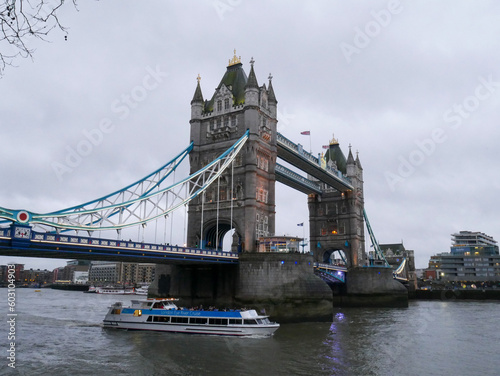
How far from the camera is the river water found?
73.6 ft

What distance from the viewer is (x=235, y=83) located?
5456cm

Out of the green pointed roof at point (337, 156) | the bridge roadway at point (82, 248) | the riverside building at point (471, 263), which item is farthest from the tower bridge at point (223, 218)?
the riverside building at point (471, 263)

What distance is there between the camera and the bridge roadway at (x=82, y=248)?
27.4 m

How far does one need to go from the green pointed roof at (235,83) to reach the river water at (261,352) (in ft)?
94.0

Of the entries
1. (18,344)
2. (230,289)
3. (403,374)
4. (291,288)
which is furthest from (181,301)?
(403,374)

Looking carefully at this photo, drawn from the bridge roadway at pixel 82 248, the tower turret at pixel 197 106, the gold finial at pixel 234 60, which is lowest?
the bridge roadway at pixel 82 248

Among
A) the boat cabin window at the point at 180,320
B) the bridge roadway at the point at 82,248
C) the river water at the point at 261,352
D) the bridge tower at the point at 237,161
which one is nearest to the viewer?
the river water at the point at 261,352

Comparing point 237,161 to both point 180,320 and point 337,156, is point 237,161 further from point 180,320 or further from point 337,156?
point 337,156

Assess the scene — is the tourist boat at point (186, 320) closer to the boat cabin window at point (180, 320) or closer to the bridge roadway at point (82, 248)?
the boat cabin window at point (180, 320)

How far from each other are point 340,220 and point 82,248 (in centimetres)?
5820

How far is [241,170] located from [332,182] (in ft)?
101

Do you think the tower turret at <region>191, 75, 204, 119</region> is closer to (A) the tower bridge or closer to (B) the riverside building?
(A) the tower bridge

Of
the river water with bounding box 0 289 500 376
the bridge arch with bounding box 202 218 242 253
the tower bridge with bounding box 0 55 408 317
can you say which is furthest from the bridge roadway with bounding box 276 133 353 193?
the river water with bounding box 0 289 500 376

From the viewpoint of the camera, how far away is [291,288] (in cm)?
4134
